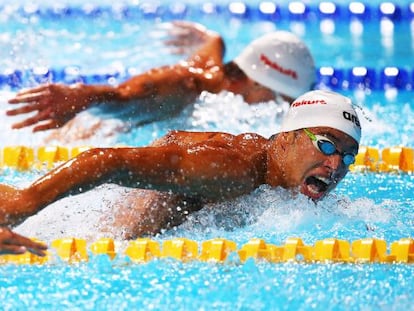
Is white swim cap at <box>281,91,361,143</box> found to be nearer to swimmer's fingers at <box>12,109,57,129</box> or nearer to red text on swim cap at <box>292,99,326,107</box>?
red text on swim cap at <box>292,99,326,107</box>

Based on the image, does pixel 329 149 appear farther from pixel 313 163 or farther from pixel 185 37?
pixel 185 37

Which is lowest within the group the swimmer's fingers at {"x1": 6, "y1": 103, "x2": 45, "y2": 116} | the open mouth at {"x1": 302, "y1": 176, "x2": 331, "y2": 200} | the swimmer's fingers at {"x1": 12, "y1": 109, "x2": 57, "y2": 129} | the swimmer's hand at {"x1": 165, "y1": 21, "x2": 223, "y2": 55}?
the open mouth at {"x1": 302, "y1": 176, "x2": 331, "y2": 200}

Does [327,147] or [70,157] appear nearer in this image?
[327,147]

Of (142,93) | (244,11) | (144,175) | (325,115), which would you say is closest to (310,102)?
(325,115)

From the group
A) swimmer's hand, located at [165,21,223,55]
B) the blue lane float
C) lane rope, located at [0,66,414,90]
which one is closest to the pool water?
lane rope, located at [0,66,414,90]

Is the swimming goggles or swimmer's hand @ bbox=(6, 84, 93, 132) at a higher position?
swimmer's hand @ bbox=(6, 84, 93, 132)

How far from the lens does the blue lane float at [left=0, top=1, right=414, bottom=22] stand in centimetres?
738

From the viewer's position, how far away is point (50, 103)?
12.7 ft

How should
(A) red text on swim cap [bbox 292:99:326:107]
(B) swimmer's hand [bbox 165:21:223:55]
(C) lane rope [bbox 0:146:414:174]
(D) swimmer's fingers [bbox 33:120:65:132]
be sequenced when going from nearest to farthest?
(A) red text on swim cap [bbox 292:99:326:107] → (D) swimmer's fingers [bbox 33:120:65:132] → (C) lane rope [bbox 0:146:414:174] → (B) swimmer's hand [bbox 165:21:223:55]

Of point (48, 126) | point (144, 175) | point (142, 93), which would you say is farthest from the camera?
point (142, 93)

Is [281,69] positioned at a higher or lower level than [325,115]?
higher

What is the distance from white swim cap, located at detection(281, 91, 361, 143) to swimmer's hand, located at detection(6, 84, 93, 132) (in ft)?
3.49

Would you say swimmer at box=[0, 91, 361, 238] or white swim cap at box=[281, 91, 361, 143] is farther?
white swim cap at box=[281, 91, 361, 143]

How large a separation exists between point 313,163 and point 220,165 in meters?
0.38
